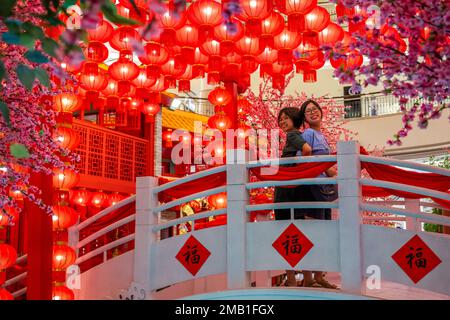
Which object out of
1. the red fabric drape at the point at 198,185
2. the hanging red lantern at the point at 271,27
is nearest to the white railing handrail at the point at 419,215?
the red fabric drape at the point at 198,185

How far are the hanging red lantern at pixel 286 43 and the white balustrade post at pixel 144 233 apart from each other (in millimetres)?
2359

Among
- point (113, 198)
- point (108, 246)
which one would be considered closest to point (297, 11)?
point (108, 246)

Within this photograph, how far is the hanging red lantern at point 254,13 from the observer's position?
235 inches

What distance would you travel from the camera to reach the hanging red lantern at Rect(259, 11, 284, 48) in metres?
6.44

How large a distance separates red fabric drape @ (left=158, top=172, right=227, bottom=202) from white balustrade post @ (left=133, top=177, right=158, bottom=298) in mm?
181

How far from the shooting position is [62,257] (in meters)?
5.95

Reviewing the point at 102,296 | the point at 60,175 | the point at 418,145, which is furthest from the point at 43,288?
the point at 418,145

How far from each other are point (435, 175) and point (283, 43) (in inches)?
111

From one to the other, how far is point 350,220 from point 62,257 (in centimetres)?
305

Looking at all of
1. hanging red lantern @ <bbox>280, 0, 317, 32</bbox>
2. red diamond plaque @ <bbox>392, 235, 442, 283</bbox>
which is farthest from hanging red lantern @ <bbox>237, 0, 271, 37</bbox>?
red diamond plaque @ <bbox>392, 235, 442, 283</bbox>

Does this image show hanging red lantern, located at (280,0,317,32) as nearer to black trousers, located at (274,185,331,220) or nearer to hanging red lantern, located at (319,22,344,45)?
hanging red lantern, located at (319,22,344,45)

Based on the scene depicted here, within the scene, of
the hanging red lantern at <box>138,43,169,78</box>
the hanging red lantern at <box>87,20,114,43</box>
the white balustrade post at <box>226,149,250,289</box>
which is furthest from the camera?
the hanging red lantern at <box>138,43,169,78</box>

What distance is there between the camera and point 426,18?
2312 mm

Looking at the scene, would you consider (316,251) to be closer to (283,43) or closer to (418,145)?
(283,43)
